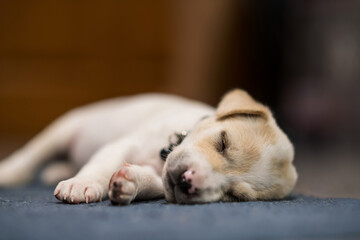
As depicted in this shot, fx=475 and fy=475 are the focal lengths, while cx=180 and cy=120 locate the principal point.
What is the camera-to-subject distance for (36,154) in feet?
10.0

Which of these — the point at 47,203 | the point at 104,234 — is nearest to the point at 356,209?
the point at 104,234

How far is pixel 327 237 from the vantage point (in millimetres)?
1279

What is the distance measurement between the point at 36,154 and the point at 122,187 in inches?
62.7

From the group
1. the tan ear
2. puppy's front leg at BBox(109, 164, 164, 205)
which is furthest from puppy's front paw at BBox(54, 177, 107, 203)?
the tan ear

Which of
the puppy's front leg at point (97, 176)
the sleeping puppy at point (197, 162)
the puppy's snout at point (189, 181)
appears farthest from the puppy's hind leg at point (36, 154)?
the puppy's snout at point (189, 181)

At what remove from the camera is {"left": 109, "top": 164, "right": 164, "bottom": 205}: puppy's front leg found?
64.6 inches

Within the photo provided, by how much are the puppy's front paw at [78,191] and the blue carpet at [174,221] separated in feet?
0.18

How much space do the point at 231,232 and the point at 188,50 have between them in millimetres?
5279

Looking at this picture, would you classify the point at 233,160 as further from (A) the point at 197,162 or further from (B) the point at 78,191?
(B) the point at 78,191

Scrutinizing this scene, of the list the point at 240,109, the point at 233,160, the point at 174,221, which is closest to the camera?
the point at 174,221

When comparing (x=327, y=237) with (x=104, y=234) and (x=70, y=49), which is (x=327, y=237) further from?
(x=70, y=49)

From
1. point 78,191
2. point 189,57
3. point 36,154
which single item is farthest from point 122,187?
point 189,57

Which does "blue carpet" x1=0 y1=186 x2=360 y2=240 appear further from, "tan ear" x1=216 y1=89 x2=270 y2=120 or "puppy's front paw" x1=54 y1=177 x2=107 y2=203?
"tan ear" x1=216 y1=89 x2=270 y2=120

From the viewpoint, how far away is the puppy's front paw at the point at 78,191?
172 cm
